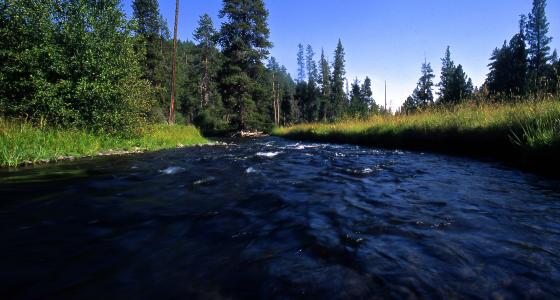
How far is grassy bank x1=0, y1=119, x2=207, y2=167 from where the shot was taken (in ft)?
25.6

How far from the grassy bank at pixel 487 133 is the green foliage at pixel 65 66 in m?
11.3

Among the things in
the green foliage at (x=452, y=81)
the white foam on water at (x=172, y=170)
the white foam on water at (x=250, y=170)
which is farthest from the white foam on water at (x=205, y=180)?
the green foliage at (x=452, y=81)

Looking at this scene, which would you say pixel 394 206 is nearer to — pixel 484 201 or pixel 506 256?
pixel 484 201

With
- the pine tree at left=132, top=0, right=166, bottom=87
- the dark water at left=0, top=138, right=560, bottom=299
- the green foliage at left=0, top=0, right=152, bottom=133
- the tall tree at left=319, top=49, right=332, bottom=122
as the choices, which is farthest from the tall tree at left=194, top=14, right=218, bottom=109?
the dark water at left=0, top=138, right=560, bottom=299

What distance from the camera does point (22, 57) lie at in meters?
11.0

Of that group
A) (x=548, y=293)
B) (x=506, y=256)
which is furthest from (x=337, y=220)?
(x=548, y=293)

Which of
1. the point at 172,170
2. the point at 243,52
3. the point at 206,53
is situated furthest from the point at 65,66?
the point at 206,53

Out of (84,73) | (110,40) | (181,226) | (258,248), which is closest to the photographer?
(258,248)

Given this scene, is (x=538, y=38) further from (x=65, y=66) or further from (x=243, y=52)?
(x=65, y=66)

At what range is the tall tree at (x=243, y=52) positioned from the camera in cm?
3241

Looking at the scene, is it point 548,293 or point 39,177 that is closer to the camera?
point 548,293

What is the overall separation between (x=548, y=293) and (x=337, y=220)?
1.81m

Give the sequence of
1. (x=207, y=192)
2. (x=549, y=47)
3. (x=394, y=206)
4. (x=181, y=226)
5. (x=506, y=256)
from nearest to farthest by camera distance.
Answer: (x=506, y=256)
(x=181, y=226)
(x=394, y=206)
(x=207, y=192)
(x=549, y=47)

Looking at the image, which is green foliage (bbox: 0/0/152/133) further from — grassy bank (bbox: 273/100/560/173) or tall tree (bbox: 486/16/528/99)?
tall tree (bbox: 486/16/528/99)
